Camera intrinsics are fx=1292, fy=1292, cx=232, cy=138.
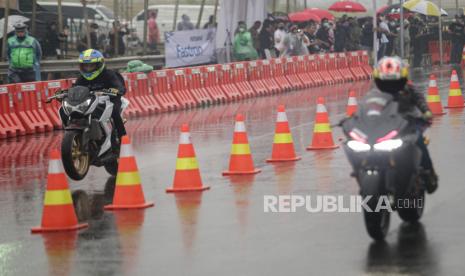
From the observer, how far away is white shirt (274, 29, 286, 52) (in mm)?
37781

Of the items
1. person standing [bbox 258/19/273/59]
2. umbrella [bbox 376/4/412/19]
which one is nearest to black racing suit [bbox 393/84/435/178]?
person standing [bbox 258/19/273/59]

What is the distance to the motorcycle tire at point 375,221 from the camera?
33.7 feet

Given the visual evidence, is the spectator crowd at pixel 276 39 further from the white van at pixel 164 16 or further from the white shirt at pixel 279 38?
the white van at pixel 164 16

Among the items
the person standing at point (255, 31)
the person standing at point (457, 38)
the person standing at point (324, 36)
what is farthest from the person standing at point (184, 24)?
the person standing at point (457, 38)

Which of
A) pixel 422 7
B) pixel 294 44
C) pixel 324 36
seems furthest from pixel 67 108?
pixel 422 7

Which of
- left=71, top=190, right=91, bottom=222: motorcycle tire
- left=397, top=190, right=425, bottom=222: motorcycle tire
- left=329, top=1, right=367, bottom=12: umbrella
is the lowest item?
left=71, top=190, right=91, bottom=222: motorcycle tire

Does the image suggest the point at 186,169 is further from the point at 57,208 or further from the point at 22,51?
the point at 22,51

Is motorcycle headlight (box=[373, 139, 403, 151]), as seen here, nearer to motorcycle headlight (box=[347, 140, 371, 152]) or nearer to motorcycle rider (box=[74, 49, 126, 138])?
motorcycle headlight (box=[347, 140, 371, 152])

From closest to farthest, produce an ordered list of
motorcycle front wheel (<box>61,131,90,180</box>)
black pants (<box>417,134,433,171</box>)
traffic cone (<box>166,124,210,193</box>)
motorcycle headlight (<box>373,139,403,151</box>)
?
1. motorcycle headlight (<box>373,139,403,151</box>)
2. black pants (<box>417,134,433,171</box>)
3. traffic cone (<box>166,124,210,193</box>)
4. motorcycle front wheel (<box>61,131,90,180</box>)

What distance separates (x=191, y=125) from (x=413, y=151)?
44.5 ft

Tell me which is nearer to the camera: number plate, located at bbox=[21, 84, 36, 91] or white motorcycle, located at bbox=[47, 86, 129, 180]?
white motorcycle, located at bbox=[47, 86, 129, 180]

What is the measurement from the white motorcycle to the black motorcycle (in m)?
5.30

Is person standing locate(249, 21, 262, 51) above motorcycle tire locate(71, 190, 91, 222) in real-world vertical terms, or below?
above

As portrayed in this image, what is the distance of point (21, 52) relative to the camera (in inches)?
1041
